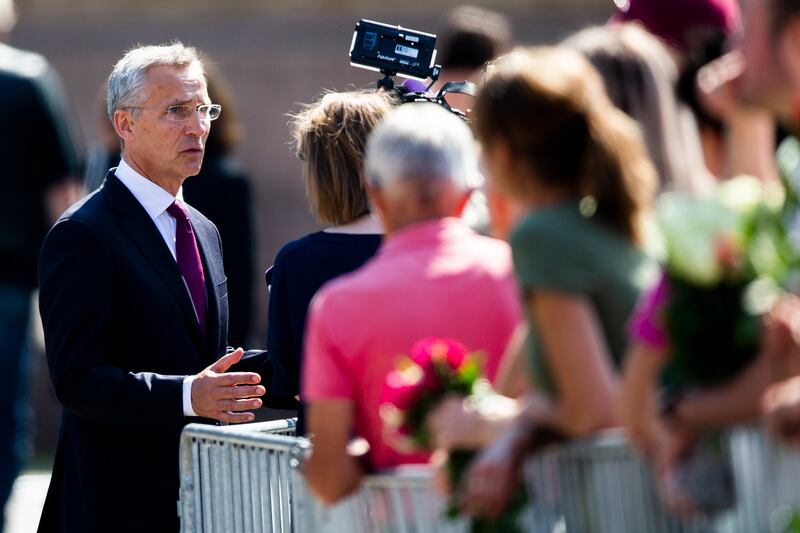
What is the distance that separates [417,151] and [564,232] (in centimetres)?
44

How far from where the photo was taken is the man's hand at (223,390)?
4043 millimetres

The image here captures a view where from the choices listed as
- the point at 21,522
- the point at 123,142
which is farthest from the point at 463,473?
the point at 21,522

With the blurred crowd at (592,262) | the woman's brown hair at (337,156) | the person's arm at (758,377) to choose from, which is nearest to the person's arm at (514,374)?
the blurred crowd at (592,262)

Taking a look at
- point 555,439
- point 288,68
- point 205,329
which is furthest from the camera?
point 288,68

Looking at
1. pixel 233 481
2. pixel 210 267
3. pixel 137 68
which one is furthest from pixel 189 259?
pixel 233 481

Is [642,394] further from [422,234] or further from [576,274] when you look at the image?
[422,234]

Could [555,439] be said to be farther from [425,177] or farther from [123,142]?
[123,142]

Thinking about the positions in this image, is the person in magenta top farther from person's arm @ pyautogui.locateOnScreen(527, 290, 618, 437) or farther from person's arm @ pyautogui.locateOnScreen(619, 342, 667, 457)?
person's arm @ pyautogui.locateOnScreen(619, 342, 667, 457)

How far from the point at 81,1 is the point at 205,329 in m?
5.39

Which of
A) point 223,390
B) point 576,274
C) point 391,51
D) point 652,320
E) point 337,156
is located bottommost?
point 652,320

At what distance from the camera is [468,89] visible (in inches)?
183

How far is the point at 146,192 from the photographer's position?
435cm

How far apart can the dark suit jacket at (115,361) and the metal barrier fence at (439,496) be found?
1.58 ft

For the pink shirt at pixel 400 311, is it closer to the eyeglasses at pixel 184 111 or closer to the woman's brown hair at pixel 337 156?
the woman's brown hair at pixel 337 156
